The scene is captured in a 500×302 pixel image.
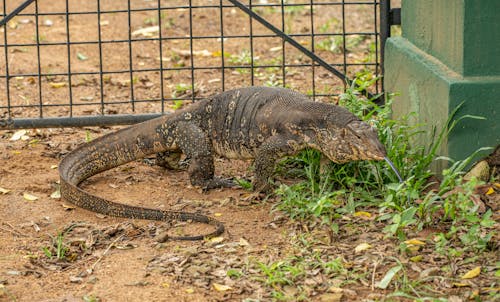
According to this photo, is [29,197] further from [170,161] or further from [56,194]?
[170,161]

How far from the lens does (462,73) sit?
6.88 m

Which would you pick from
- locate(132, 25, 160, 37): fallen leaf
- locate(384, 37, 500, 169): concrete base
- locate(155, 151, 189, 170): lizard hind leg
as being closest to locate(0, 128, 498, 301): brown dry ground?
locate(155, 151, 189, 170): lizard hind leg

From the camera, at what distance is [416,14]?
26.2ft

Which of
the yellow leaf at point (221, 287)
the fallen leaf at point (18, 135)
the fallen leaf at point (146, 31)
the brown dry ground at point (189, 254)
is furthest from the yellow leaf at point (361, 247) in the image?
the fallen leaf at point (146, 31)

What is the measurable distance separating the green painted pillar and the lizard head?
549 mm

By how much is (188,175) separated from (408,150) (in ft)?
5.98

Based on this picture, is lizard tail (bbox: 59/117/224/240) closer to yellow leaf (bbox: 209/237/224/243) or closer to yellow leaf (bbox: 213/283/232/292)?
yellow leaf (bbox: 209/237/224/243)

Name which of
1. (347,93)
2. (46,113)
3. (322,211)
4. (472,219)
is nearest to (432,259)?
(472,219)

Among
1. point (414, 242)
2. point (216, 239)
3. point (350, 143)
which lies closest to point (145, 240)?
point (216, 239)

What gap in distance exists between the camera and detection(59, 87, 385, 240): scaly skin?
7090mm

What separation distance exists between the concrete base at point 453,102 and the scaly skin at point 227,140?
0.56 m

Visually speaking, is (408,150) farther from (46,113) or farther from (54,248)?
(46,113)

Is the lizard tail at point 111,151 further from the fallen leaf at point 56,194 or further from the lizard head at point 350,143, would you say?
the lizard head at point 350,143

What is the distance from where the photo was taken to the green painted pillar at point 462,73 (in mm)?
6793
